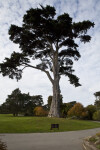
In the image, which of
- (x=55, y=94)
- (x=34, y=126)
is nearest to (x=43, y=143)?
(x=34, y=126)

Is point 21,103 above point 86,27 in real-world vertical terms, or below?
below

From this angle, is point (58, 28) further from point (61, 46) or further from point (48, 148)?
point (48, 148)

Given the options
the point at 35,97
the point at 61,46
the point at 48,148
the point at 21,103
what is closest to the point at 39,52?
the point at 61,46

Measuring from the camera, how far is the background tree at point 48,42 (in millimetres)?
25125

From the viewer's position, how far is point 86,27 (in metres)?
25.4

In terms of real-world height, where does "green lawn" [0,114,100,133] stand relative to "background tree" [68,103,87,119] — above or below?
below

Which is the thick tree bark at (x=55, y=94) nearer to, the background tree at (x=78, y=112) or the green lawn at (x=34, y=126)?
the green lawn at (x=34, y=126)

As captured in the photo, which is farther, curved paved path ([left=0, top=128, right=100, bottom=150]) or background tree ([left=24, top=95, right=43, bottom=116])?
background tree ([left=24, top=95, right=43, bottom=116])

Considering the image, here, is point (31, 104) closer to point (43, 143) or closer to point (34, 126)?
point (34, 126)

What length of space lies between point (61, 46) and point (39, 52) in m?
3.93

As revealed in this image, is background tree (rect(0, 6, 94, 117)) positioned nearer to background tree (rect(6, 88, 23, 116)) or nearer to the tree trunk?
the tree trunk

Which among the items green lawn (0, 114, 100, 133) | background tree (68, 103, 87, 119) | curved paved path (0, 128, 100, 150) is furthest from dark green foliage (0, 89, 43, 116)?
curved paved path (0, 128, 100, 150)

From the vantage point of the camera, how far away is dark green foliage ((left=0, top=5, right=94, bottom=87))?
25047 mm

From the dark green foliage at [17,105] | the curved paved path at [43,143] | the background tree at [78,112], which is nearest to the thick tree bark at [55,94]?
the curved paved path at [43,143]
